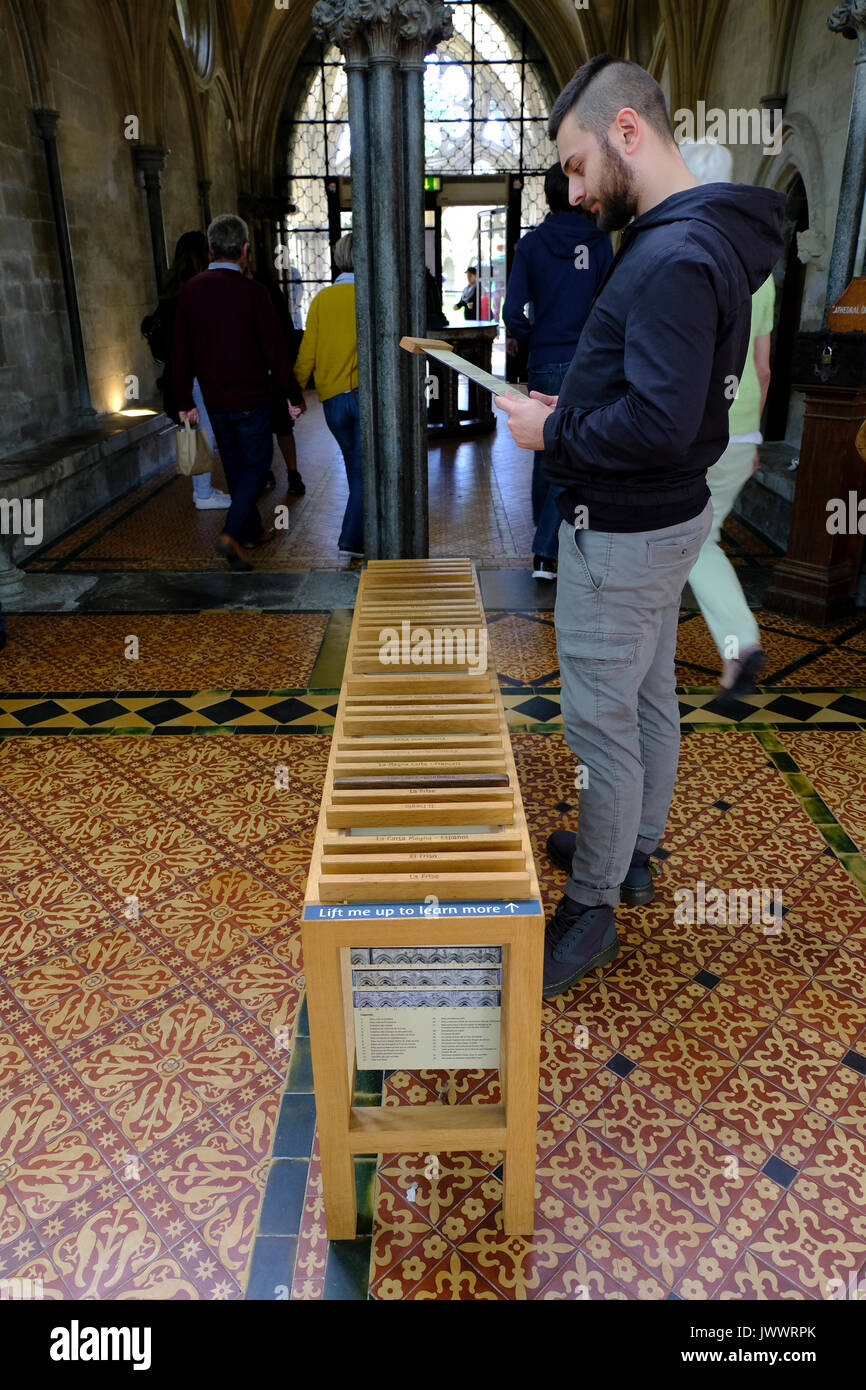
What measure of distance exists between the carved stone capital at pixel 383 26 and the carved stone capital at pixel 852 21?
274cm

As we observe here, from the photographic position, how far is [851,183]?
5273 mm

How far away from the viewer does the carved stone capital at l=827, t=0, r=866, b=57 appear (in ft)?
15.7

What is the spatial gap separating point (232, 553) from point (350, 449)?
2.74ft

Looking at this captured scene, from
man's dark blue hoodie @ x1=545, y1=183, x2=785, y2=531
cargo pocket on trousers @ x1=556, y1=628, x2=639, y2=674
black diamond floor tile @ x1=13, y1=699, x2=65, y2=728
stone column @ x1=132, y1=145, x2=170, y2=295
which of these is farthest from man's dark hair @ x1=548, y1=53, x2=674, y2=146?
stone column @ x1=132, y1=145, x2=170, y2=295

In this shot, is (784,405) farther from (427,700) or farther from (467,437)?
(427,700)

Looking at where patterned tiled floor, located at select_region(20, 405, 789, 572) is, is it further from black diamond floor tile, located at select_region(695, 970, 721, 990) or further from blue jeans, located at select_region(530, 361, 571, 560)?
black diamond floor tile, located at select_region(695, 970, 721, 990)

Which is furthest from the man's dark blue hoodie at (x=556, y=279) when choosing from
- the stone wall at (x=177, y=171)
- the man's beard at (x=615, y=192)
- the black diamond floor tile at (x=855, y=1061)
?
the stone wall at (x=177, y=171)

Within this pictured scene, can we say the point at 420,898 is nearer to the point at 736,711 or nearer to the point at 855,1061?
the point at 855,1061

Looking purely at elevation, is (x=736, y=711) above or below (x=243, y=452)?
below

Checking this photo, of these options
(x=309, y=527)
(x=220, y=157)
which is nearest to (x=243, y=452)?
(x=309, y=527)

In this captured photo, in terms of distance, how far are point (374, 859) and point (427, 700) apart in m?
0.61

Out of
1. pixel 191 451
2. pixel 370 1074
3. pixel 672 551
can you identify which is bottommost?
pixel 370 1074

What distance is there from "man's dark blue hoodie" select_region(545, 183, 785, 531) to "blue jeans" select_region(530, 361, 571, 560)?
218cm
